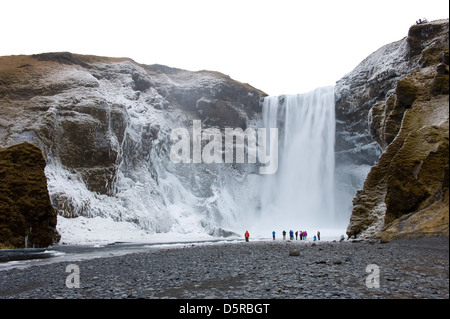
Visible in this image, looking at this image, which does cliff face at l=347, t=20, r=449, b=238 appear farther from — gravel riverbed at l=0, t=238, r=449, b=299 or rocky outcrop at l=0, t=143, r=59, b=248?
rocky outcrop at l=0, t=143, r=59, b=248

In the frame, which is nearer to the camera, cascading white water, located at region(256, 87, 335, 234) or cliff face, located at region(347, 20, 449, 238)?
cliff face, located at region(347, 20, 449, 238)

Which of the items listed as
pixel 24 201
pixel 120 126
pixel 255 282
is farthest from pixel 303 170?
pixel 255 282

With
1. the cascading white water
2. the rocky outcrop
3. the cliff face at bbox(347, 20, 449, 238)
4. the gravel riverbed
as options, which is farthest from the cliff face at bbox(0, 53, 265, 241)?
the gravel riverbed

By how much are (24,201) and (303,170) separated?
44.4 meters

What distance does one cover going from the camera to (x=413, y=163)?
17281 mm

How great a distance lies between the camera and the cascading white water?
183 ft

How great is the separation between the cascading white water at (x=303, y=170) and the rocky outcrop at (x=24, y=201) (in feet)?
122

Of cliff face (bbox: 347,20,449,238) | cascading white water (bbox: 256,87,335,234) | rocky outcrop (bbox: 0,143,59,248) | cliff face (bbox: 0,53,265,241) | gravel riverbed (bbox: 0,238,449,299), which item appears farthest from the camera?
cascading white water (bbox: 256,87,335,234)

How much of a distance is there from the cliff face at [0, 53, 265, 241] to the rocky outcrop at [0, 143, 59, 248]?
40.1 ft

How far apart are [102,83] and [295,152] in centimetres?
3637

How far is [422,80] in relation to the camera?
68.3 ft

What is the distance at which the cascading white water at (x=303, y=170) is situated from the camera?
183 ft
